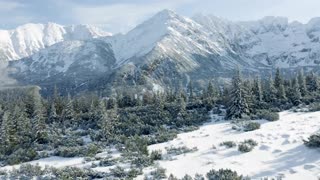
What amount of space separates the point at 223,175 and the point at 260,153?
8.20 m

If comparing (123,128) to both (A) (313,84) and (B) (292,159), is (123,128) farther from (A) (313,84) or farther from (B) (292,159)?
(A) (313,84)

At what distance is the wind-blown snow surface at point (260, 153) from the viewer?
33562 millimetres

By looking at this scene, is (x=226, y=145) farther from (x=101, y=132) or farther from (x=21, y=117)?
(x=21, y=117)

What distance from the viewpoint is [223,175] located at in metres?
31.0

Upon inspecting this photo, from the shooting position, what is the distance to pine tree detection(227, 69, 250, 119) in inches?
2228

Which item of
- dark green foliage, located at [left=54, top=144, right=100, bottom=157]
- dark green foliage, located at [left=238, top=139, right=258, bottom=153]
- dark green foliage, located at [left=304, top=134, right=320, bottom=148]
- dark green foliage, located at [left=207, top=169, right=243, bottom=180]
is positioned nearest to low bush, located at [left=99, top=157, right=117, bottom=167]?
dark green foliage, located at [left=54, top=144, right=100, bottom=157]

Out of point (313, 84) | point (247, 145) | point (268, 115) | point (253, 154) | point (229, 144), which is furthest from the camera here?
point (313, 84)

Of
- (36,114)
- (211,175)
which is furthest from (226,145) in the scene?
(36,114)

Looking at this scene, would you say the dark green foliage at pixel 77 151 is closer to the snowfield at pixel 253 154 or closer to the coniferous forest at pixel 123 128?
the coniferous forest at pixel 123 128

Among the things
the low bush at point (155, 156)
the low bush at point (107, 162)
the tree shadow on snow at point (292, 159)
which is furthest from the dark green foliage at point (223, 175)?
the low bush at point (107, 162)

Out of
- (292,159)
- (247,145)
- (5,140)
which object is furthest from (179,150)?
(5,140)

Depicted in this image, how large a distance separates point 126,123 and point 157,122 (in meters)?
4.33

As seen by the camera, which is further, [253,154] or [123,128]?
[123,128]

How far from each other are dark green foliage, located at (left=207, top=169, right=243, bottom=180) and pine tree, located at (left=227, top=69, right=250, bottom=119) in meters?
23.7
